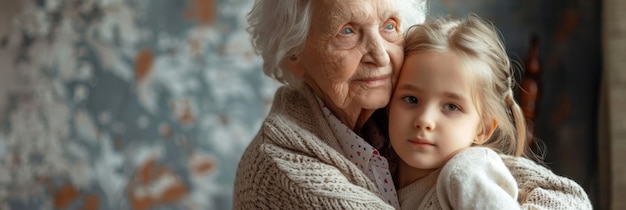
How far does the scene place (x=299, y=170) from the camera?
1356 mm

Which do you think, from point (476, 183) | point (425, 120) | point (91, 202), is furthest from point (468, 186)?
point (91, 202)

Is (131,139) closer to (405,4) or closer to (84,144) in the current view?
(84,144)

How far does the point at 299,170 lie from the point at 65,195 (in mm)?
1838

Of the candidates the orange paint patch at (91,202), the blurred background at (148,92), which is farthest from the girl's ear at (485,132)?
the orange paint patch at (91,202)

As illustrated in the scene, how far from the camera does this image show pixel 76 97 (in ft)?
9.71

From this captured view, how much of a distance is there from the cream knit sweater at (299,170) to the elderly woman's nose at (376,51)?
5.7 inches

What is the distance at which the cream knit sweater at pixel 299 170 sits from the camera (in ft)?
4.35

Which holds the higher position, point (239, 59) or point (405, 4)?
point (239, 59)

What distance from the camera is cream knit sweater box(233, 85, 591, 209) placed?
1330 mm

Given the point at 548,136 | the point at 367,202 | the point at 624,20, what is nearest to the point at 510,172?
the point at 367,202

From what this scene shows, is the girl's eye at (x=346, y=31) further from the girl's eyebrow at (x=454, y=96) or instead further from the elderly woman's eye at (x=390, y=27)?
the girl's eyebrow at (x=454, y=96)

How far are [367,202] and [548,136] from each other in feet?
6.12

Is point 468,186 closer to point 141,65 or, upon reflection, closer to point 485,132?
point 485,132

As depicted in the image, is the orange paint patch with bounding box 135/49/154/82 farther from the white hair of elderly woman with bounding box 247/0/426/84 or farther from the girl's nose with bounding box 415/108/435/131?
the girl's nose with bounding box 415/108/435/131
